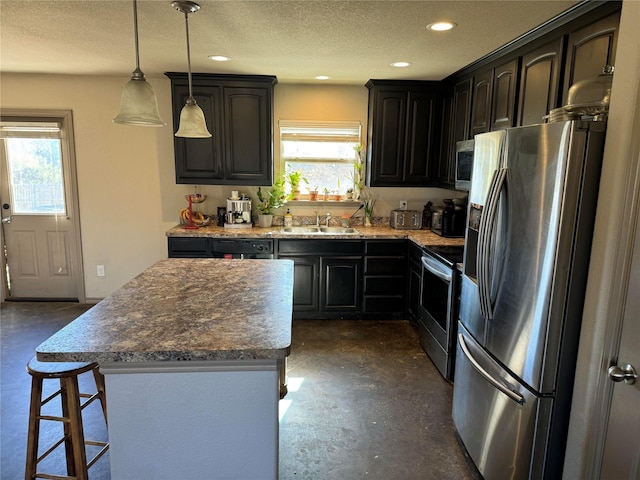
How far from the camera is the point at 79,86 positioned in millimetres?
4152

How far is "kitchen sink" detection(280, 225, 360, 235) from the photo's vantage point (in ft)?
13.1

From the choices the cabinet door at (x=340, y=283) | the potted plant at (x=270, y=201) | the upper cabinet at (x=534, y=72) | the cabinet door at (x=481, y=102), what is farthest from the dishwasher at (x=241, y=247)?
the cabinet door at (x=481, y=102)

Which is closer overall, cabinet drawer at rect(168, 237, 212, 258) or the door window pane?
cabinet drawer at rect(168, 237, 212, 258)

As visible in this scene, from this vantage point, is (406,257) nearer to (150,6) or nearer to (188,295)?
(188,295)

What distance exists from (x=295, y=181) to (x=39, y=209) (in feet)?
8.84

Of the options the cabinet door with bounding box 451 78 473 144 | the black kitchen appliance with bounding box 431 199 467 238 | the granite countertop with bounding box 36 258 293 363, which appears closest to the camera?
the granite countertop with bounding box 36 258 293 363

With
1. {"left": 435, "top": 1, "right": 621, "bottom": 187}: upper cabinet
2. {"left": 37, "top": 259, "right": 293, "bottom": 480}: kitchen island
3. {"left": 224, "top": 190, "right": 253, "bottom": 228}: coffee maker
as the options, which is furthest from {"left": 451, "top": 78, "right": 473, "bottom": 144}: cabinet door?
{"left": 37, "top": 259, "right": 293, "bottom": 480}: kitchen island

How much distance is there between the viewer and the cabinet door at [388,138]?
405cm

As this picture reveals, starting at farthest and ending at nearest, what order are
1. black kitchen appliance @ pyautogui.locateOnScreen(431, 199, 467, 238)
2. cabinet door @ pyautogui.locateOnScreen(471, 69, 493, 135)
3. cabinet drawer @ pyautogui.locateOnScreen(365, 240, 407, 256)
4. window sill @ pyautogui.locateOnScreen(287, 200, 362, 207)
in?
window sill @ pyautogui.locateOnScreen(287, 200, 362, 207)
cabinet drawer @ pyautogui.locateOnScreen(365, 240, 407, 256)
black kitchen appliance @ pyautogui.locateOnScreen(431, 199, 467, 238)
cabinet door @ pyautogui.locateOnScreen(471, 69, 493, 135)

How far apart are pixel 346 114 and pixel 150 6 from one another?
251 centimetres

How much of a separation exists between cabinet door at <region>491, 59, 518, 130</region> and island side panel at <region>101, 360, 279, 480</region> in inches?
94.4

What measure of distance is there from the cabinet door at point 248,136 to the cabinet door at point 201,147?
3.3 inches

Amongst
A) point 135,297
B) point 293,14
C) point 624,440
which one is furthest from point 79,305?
point 624,440

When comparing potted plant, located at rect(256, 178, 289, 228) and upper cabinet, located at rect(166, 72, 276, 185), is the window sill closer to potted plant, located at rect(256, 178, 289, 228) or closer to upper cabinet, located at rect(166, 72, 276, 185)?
potted plant, located at rect(256, 178, 289, 228)
